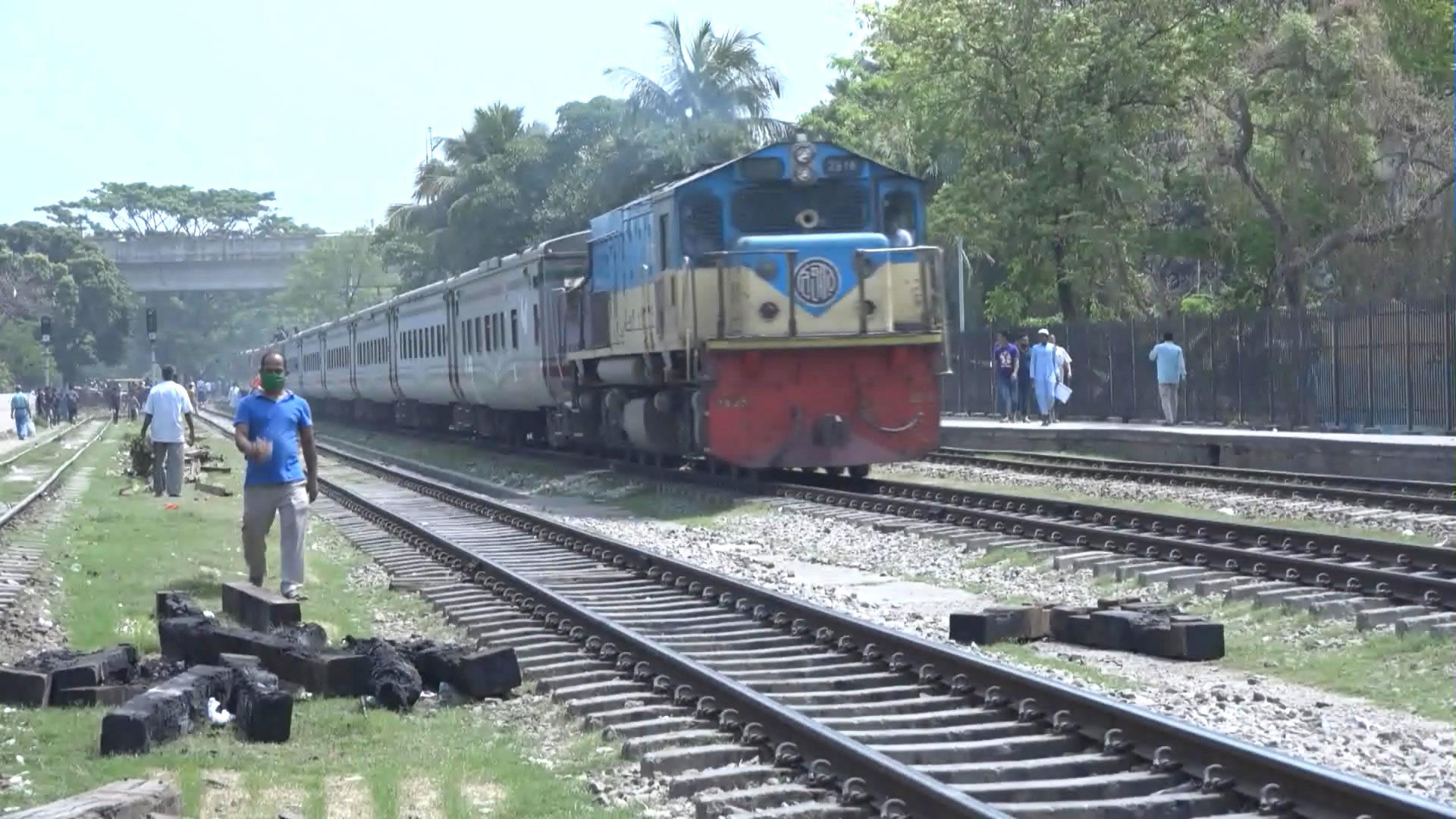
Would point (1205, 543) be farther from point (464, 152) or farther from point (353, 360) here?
point (464, 152)

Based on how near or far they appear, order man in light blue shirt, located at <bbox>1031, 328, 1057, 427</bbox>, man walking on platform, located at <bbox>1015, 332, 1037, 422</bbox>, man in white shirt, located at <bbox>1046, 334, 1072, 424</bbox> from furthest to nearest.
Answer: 1. man walking on platform, located at <bbox>1015, 332, 1037, 422</bbox>
2. man in white shirt, located at <bbox>1046, 334, 1072, 424</bbox>
3. man in light blue shirt, located at <bbox>1031, 328, 1057, 427</bbox>

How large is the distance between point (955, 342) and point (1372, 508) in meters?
24.9

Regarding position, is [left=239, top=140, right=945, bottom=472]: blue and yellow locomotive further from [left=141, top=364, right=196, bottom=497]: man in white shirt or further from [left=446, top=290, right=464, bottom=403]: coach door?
[left=446, top=290, right=464, bottom=403]: coach door

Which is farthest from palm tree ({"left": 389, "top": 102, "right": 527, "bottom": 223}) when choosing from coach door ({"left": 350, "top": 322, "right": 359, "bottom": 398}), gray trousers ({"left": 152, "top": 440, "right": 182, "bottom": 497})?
gray trousers ({"left": 152, "top": 440, "right": 182, "bottom": 497})

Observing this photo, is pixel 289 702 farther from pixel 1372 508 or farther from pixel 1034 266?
pixel 1034 266

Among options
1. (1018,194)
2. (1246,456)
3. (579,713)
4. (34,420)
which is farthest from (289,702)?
(34,420)

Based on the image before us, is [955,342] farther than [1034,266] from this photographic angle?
Yes

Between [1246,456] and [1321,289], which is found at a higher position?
[1321,289]

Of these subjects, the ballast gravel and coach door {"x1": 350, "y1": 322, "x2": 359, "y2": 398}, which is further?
coach door {"x1": 350, "y1": 322, "x2": 359, "y2": 398}

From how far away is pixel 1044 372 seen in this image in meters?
33.4

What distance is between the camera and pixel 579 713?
8.98 meters

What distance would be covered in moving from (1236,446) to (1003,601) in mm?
14325

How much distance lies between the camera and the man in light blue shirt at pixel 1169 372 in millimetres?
30781

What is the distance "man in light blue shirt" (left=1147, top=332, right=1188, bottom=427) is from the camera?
30.8m
